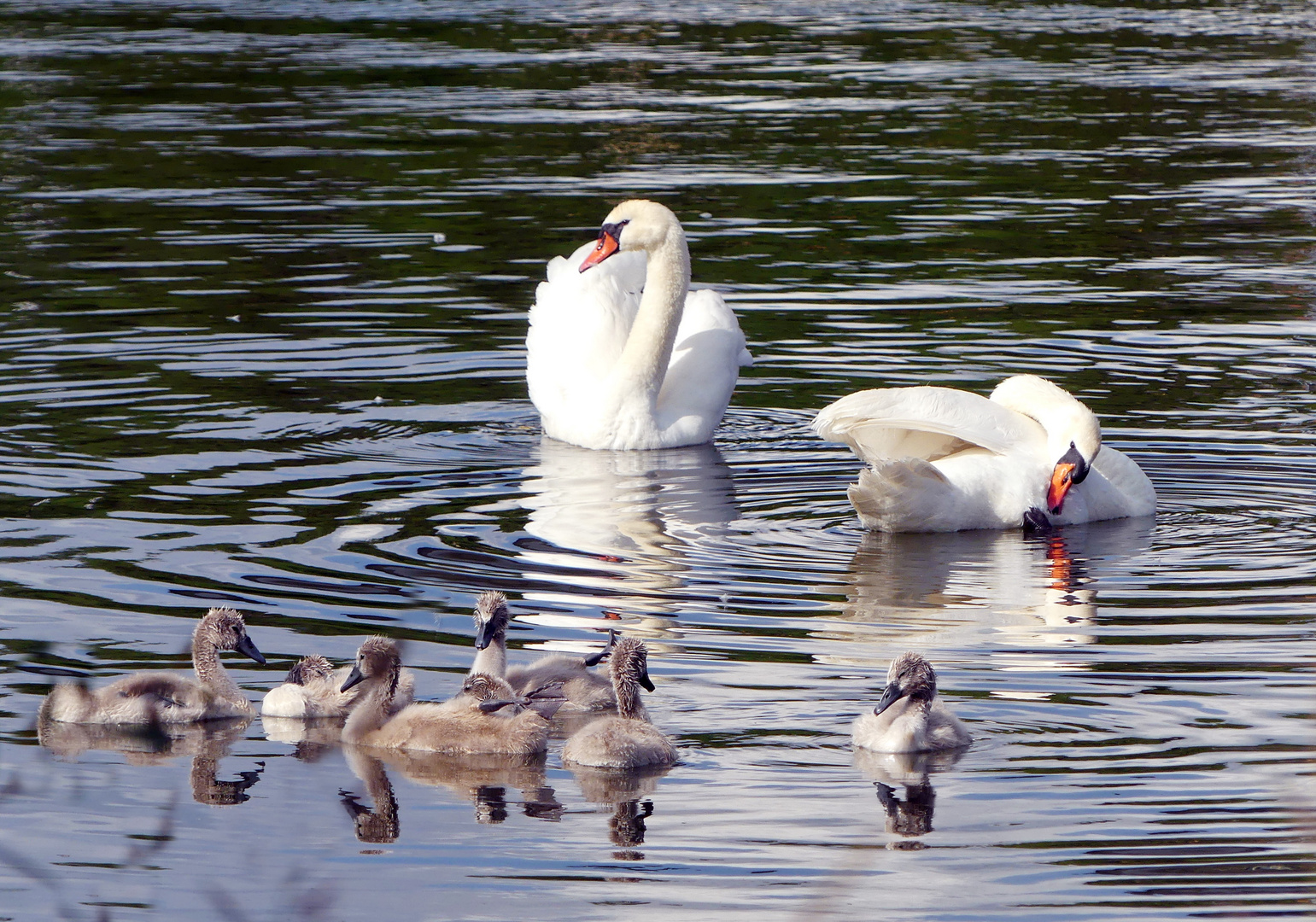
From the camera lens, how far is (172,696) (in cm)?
807

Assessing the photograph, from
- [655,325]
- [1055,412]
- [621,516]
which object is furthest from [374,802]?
[655,325]

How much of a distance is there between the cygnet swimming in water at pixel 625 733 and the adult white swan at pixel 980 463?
3.49 metres

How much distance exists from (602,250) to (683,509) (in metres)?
Answer: 3.15

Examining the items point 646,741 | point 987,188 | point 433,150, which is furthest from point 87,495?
point 433,150

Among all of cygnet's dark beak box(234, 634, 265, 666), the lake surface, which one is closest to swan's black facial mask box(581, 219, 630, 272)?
the lake surface

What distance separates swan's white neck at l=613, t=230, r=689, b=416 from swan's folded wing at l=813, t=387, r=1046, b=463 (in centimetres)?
236

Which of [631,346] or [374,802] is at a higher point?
[631,346]

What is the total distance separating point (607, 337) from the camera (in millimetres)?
14406

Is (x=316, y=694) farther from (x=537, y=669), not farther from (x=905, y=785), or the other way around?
(x=905, y=785)

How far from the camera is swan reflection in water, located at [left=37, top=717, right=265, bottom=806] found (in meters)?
7.70

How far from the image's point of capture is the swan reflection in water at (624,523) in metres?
9.80

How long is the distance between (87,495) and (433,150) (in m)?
14.8

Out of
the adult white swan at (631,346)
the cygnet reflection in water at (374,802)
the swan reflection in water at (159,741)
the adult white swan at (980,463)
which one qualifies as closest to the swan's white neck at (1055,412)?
the adult white swan at (980,463)

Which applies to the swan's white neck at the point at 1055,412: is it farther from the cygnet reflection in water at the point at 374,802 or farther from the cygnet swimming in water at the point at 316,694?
the cygnet reflection in water at the point at 374,802
